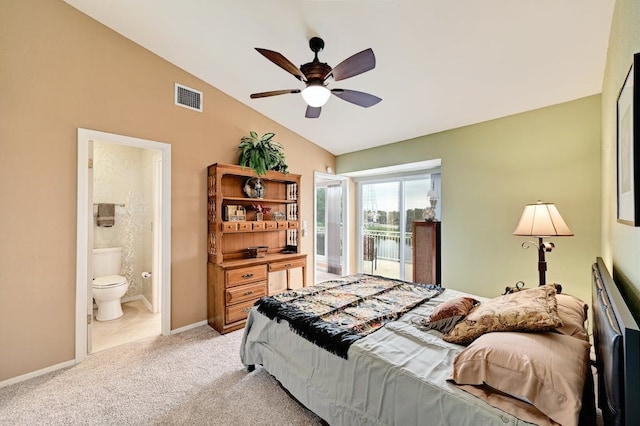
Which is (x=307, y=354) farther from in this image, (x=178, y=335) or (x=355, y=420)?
(x=178, y=335)

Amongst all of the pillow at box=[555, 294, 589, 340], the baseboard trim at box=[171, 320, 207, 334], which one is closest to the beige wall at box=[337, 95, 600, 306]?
the pillow at box=[555, 294, 589, 340]

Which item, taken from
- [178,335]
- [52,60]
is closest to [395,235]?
[178,335]

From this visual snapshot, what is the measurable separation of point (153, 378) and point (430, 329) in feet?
7.49

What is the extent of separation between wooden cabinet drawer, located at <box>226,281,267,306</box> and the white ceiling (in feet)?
8.00

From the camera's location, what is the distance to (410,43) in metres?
2.31

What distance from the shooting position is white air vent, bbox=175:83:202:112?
3188mm

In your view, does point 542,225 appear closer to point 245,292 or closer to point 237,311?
point 245,292

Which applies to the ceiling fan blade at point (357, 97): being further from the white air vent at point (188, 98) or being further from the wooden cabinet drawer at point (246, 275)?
the wooden cabinet drawer at point (246, 275)

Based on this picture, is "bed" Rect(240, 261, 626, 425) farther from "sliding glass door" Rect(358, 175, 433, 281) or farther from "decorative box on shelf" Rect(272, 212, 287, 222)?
"sliding glass door" Rect(358, 175, 433, 281)

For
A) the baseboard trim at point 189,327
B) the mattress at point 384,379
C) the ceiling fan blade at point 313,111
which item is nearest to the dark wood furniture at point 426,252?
the mattress at point 384,379

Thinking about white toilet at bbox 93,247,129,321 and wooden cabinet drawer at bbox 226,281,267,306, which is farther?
white toilet at bbox 93,247,129,321

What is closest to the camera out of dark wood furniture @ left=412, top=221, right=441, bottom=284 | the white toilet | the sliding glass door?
the white toilet

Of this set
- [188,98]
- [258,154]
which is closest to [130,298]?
[258,154]

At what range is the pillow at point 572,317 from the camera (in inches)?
53.0
